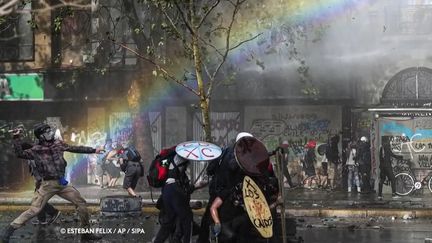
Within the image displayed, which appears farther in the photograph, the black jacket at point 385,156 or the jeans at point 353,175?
the jeans at point 353,175

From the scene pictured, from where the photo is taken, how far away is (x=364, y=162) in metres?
17.5

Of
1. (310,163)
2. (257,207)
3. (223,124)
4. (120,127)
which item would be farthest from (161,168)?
(120,127)

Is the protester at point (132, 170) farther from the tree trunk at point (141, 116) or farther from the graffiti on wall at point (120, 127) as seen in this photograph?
the graffiti on wall at point (120, 127)

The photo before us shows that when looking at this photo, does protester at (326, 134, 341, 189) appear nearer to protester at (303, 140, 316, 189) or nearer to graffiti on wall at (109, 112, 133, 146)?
protester at (303, 140, 316, 189)

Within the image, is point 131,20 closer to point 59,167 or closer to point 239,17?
point 239,17

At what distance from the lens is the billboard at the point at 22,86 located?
66.0 feet

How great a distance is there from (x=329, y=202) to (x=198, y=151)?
8758 millimetres

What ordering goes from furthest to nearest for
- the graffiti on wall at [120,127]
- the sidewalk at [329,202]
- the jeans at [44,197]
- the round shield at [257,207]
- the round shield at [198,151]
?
the graffiti on wall at [120,127], the sidewalk at [329,202], the jeans at [44,197], the round shield at [198,151], the round shield at [257,207]

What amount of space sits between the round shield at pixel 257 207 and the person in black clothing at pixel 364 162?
1150 centimetres

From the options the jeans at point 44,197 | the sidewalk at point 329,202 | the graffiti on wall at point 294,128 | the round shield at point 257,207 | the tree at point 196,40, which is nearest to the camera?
the round shield at point 257,207

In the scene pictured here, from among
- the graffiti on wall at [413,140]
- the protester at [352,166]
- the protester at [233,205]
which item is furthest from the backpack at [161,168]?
the graffiti on wall at [413,140]

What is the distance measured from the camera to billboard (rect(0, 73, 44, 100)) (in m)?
20.1

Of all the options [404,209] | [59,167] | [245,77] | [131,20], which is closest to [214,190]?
[59,167]

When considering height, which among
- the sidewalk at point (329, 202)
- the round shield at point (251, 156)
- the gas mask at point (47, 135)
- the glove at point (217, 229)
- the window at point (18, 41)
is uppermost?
the window at point (18, 41)
